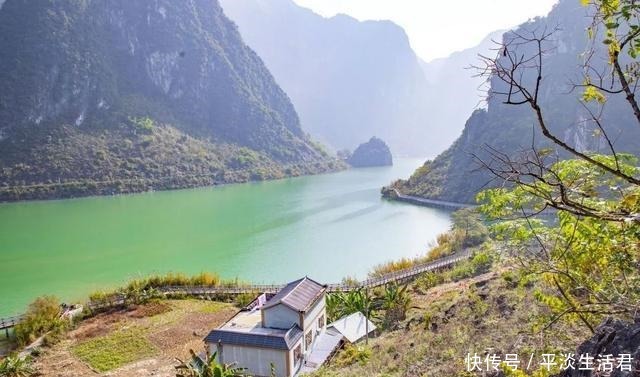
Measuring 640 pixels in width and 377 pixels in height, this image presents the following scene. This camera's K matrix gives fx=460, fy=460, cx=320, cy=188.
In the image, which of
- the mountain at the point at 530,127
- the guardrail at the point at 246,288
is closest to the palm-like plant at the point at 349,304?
the guardrail at the point at 246,288

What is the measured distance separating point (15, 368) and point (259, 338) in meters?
8.01

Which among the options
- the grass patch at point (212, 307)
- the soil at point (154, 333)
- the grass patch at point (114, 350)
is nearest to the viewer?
the soil at point (154, 333)

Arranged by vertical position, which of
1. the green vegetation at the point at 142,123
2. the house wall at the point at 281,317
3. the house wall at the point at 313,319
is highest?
the green vegetation at the point at 142,123

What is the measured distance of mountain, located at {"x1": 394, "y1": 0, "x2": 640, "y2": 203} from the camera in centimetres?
6309

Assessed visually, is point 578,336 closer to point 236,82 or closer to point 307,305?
point 307,305

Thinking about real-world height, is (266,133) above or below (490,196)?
above

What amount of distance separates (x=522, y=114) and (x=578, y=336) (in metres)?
80.0

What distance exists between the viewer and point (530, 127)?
68875mm

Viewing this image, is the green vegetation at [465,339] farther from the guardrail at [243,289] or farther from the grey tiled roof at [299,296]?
the guardrail at [243,289]

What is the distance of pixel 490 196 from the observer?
4.69 m

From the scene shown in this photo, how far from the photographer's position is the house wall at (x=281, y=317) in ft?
46.0

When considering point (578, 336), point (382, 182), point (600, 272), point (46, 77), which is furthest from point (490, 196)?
point (46, 77)

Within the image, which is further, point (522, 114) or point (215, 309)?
point (522, 114)

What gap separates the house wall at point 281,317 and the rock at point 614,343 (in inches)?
433
